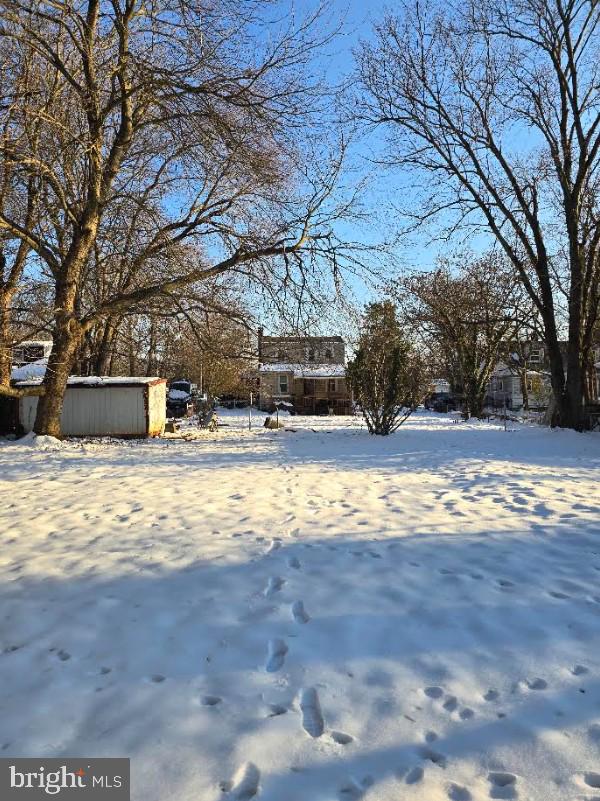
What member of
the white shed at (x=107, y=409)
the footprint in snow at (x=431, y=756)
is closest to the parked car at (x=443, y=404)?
the white shed at (x=107, y=409)

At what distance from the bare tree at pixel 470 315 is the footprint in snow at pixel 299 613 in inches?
659

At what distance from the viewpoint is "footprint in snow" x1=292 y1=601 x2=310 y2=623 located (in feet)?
11.3

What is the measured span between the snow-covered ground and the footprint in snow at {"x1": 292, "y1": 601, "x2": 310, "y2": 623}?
1 cm

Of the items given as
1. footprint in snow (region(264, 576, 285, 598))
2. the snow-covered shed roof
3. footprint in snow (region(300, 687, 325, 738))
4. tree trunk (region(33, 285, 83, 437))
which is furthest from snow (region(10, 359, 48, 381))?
footprint in snow (region(300, 687, 325, 738))

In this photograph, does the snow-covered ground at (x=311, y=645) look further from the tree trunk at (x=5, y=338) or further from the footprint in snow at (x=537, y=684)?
the tree trunk at (x=5, y=338)

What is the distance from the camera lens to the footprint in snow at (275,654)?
289 centimetres

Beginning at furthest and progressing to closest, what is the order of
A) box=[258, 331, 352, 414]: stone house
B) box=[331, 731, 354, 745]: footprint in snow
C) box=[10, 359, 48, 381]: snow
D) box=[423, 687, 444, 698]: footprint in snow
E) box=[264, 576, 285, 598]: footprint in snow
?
box=[258, 331, 352, 414]: stone house
box=[10, 359, 48, 381]: snow
box=[264, 576, 285, 598]: footprint in snow
box=[423, 687, 444, 698]: footprint in snow
box=[331, 731, 354, 745]: footprint in snow

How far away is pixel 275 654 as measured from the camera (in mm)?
3020

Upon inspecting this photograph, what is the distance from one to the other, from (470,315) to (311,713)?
78.2ft

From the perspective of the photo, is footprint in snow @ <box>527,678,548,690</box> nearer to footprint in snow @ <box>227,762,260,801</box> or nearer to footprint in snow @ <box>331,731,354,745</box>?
footprint in snow @ <box>331,731,354,745</box>

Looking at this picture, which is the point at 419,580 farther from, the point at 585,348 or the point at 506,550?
the point at 585,348

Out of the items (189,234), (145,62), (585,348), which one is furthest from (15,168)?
(585,348)

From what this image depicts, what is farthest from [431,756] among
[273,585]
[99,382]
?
[99,382]

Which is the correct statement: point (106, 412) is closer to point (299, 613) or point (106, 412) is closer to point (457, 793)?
point (299, 613)
